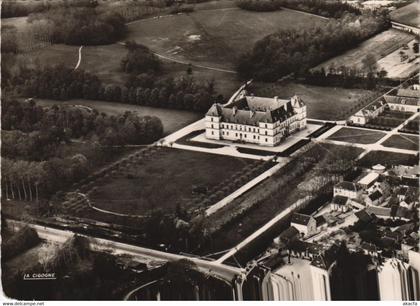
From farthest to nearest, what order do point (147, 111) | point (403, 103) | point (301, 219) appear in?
1. point (147, 111)
2. point (403, 103)
3. point (301, 219)

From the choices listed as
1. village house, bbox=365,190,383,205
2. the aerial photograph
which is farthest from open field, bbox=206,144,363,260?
village house, bbox=365,190,383,205

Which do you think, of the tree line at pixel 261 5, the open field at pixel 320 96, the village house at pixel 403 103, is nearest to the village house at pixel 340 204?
the open field at pixel 320 96

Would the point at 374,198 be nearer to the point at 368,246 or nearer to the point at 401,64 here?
the point at 368,246

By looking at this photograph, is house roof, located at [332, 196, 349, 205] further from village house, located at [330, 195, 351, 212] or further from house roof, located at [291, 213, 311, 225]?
house roof, located at [291, 213, 311, 225]

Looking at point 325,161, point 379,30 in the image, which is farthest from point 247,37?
point 325,161

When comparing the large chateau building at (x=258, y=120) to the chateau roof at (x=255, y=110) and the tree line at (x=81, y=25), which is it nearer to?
the chateau roof at (x=255, y=110)

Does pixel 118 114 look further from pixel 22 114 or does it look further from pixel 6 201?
pixel 6 201

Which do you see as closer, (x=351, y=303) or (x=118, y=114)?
(x=351, y=303)

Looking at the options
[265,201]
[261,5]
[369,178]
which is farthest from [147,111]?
[369,178]
